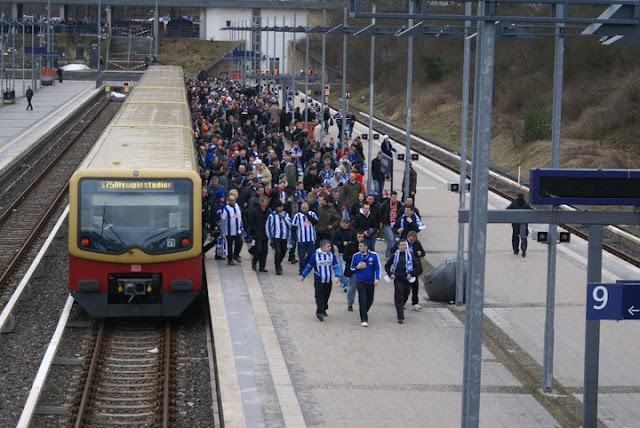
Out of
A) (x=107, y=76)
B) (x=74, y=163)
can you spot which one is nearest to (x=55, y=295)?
(x=74, y=163)

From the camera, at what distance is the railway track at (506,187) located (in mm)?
26891

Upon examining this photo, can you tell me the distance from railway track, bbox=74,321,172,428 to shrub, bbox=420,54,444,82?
49.7 meters

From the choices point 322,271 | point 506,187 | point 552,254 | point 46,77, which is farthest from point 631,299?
point 46,77

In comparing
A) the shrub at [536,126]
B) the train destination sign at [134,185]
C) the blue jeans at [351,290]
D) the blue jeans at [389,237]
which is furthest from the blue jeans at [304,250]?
the shrub at [536,126]

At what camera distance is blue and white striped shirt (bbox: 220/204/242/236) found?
22438 mm

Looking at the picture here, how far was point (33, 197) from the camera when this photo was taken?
33969 millimetres

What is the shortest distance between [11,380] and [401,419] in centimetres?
504

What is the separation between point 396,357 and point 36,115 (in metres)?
45.9

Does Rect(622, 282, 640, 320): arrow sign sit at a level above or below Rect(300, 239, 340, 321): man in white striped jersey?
above

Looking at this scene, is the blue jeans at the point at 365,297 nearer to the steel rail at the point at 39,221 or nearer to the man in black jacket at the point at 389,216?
the man in black jacket at the point at 389,216

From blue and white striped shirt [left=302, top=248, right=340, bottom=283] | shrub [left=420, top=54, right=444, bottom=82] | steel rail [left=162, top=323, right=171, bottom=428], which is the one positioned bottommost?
steel rail [left=162, top=323, right=171, bottom=428]

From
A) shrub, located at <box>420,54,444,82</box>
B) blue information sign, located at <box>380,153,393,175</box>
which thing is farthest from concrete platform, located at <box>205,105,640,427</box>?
shrub, located at <box>420,54,444,82</box>

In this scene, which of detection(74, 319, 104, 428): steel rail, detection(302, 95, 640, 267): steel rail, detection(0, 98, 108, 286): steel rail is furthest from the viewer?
detection(302, 95, 640, 267): steel rail

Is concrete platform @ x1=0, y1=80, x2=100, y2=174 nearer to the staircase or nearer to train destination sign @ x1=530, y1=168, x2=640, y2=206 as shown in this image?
the staircase
